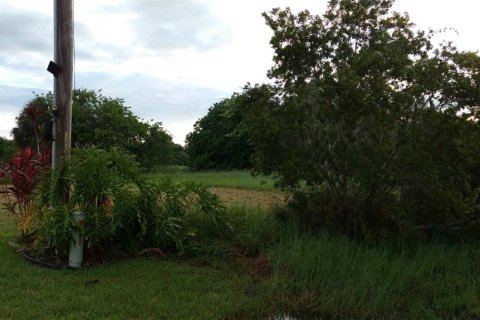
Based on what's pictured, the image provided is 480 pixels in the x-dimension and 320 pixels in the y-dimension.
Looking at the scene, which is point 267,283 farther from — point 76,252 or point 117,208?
point 76,252

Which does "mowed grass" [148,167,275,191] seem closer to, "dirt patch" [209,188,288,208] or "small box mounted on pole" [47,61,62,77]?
"dirt patch" [209,188,288,208]

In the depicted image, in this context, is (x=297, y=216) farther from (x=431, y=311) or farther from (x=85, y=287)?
(x=85, y=287)

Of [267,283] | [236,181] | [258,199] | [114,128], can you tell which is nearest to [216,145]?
[114,128]

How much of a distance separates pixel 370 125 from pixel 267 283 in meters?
2.80

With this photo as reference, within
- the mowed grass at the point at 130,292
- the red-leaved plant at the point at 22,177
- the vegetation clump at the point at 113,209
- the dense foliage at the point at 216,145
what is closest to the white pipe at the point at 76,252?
the vegetation clump at the point at 113,209

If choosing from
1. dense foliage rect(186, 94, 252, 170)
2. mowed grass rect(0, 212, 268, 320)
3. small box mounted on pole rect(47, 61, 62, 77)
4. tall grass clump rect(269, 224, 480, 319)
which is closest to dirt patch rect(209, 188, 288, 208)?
tall grass clump rect(269, 224, 480, 319)

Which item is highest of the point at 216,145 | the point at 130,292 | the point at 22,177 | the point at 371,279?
the point at 216,145

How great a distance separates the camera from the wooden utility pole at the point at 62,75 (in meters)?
7.96

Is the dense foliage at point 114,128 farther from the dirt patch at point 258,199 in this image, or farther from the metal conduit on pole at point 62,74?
the metal conduit on pole at point 62,74

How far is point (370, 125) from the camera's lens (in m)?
7.35

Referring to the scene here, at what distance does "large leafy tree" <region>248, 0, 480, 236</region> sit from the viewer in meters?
7.19

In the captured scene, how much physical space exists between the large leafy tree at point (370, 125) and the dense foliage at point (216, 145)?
5249 cm

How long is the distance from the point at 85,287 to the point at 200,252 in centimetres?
196

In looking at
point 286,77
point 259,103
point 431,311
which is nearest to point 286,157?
point 259,103
